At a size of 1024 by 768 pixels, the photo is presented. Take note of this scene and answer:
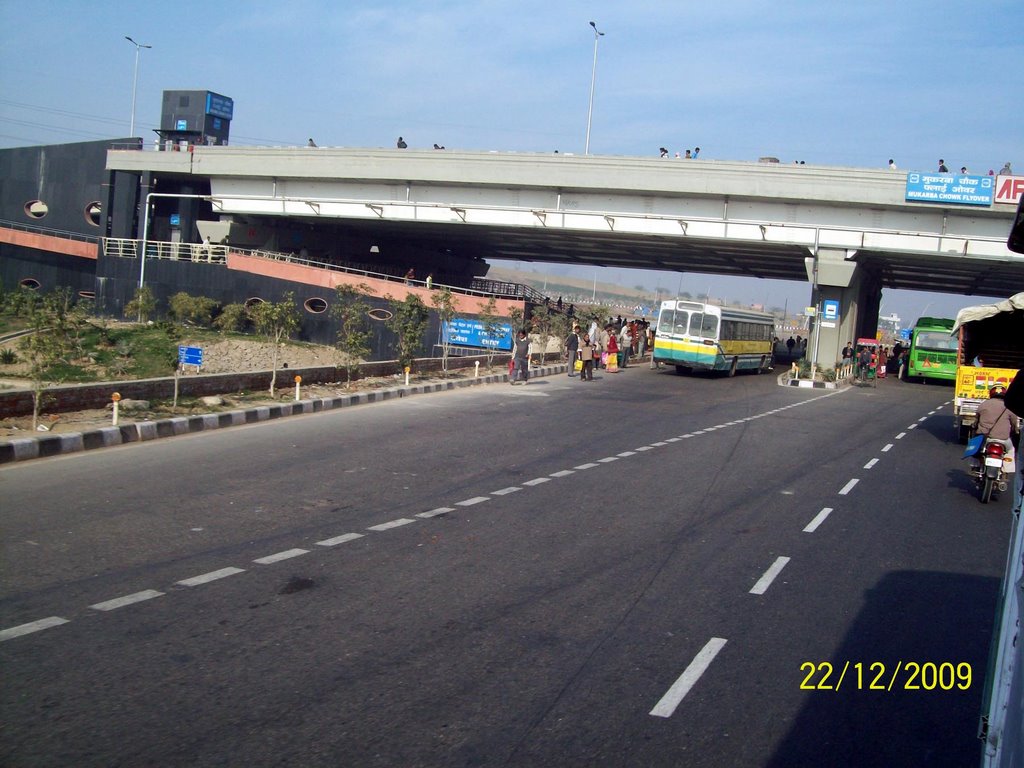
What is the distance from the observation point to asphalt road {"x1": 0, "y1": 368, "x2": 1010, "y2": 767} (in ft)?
15.8

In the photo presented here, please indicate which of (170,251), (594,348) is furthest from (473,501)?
(170,251)

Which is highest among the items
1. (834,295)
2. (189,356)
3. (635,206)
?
(635,206)

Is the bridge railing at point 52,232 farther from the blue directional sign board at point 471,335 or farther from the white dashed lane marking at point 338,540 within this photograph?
the white dashed lane marking at point 338,540

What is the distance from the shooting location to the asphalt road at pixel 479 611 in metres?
4.81

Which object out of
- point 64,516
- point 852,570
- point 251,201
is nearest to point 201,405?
point 64,516

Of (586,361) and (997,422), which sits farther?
(586,361)

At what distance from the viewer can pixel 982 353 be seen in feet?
67.0

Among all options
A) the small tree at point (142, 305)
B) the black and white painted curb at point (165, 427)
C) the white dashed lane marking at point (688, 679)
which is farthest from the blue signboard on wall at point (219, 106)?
the white dashed lane marking at point (688, 679)

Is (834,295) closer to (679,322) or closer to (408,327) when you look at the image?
(679,322)

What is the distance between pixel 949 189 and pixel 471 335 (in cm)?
1818

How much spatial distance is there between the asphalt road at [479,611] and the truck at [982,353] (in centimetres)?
556
